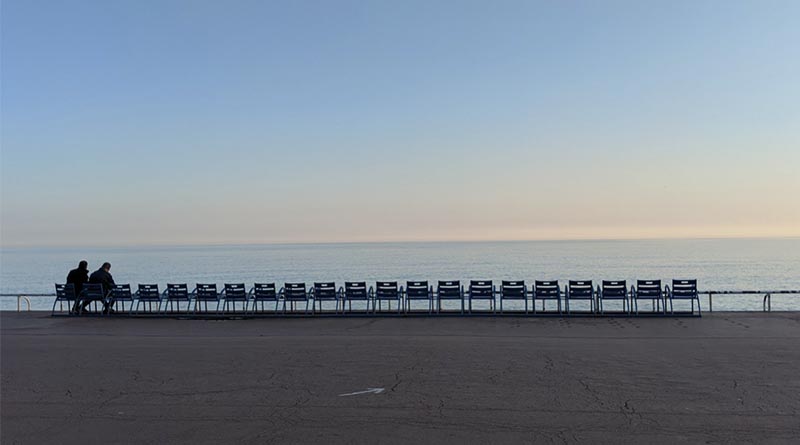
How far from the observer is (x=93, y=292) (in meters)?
19.9

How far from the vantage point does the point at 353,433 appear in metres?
6.86

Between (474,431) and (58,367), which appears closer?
(474,431)

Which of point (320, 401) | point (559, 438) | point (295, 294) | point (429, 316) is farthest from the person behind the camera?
point (295, 294)

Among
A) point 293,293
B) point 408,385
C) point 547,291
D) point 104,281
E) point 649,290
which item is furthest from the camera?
point 104,281

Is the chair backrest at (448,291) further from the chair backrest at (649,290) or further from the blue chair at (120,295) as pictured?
the blue chair at (120,295)

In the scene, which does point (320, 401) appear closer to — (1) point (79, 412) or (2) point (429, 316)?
(1) point (79, 412)

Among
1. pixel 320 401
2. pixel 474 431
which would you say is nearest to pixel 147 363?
A: pixel 320 401

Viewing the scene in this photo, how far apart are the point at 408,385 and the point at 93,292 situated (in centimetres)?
1362

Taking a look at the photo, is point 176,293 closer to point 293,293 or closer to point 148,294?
point 148,294

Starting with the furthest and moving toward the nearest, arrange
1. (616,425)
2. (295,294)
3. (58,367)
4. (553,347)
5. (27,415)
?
(295,294) < (553,347) < (58,367) < (27,415) < (616,425)

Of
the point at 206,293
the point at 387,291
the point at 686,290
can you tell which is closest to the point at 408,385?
the point at 387,291

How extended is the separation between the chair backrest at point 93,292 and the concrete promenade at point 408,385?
4235 mm

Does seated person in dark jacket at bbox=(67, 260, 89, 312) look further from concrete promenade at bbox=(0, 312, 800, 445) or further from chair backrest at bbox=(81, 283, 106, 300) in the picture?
concrete promenade at bbox=(0, 312, 800, 445)

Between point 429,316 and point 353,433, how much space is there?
37.7 ft
